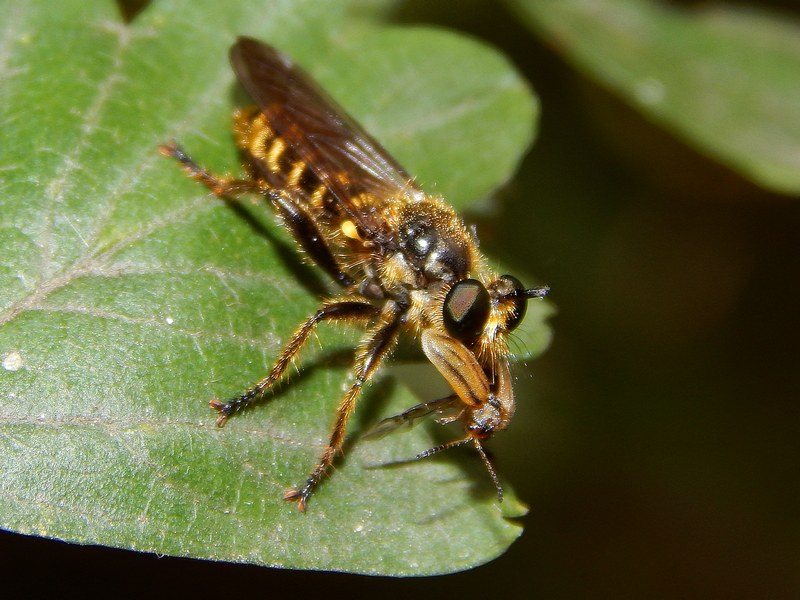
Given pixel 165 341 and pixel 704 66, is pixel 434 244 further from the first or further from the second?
pixel 704 66

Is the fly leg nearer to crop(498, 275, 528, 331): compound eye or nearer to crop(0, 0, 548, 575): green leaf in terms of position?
crop(0, 0, 548, 575): green leaf

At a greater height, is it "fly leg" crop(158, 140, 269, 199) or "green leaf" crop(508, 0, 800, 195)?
"green leaf" crop(508, 0, 800, 195)

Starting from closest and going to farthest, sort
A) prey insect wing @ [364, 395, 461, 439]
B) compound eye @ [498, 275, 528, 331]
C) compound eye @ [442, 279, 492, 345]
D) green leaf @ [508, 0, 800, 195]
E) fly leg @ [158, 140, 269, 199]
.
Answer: prey insect wing @ [364, 395, 461, 439], compound eye @ [442, 279, 492, 345], compound eye @ [498, 275, 528, 331], fly leg @ [158, 140, 269, 199], green leaf @ [508, 0, 800, 195]

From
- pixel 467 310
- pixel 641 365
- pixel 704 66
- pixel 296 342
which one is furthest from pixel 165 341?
pixel 704 66

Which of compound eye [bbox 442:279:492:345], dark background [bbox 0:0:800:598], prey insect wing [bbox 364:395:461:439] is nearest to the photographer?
prey insect wing [bbox 364:395:461:439]

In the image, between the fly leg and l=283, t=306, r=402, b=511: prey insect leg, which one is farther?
the fly leg

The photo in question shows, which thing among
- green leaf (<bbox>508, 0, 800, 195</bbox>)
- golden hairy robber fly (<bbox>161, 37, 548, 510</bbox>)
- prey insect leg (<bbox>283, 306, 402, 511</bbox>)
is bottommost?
prey insect leg (<bbox>283, 306, 402, 511</bbox>)

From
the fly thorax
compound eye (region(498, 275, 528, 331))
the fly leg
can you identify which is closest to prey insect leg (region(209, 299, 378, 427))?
the fly thorax
